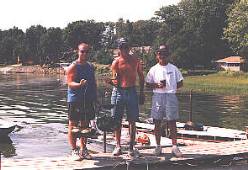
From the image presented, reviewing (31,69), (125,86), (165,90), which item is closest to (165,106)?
(165,90)

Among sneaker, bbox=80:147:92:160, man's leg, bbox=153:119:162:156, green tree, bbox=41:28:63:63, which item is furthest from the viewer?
green tree, bbox=41:28:63:63

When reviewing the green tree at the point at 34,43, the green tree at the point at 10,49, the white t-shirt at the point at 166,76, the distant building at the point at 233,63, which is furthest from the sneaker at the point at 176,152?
the green tree at the point at 10,49

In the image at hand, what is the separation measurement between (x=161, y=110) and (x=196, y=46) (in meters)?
88.5

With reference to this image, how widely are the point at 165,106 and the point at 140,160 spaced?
1.60m

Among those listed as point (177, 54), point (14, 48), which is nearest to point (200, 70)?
point (177, 54)

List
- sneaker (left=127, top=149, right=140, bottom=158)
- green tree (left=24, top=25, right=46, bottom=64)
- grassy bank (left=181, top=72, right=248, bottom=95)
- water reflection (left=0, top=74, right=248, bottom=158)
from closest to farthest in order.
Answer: sneaker (left=127, top=149, right=140, bottom=158), water reflection (left=0, top=74, right=248, bottom=158), grassy bank (left=181, top=72, right=248, bottom=95), green tree (left=24, top=25, right=46, bottom=64)

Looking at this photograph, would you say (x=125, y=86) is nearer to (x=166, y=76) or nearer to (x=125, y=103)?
(x=125, y=103)

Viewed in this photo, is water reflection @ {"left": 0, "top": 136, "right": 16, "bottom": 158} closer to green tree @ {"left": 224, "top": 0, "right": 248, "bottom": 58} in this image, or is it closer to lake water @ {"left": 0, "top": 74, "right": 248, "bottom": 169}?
lake water @ {"left": 0, "top": 74, "right": 248, "bottom": 169}

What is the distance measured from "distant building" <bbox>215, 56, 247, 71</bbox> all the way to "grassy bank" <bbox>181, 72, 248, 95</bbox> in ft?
30.2

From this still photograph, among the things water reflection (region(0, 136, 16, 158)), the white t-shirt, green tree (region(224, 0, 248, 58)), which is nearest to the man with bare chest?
the white t-shirt

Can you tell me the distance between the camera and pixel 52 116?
4281cm

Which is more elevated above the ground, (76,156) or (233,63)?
(233,63)

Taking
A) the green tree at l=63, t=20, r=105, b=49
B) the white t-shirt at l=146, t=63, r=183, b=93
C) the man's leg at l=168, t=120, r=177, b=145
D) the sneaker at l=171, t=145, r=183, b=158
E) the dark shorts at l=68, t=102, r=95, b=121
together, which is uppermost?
the green tree at l=63, t=20, r=105, b=49

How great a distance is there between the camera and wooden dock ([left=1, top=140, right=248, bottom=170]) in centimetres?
1158
